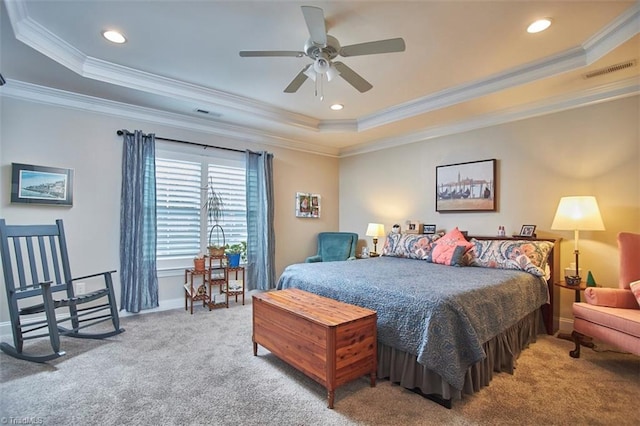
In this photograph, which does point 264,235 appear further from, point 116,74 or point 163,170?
point 116,74

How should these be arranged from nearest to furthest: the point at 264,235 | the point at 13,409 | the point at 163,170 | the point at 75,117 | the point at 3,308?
the point at 13,409 < the point at 3,308 < the point at 75,117 < the point at 163,170 < the point at 264,235

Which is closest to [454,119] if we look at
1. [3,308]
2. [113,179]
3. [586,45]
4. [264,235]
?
[586,45]

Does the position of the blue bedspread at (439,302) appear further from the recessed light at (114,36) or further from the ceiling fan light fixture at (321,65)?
the recessed light at (114,36)

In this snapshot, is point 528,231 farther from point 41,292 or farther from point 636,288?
point 41,292

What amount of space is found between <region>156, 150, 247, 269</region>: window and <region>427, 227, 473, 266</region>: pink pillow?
290 centimetres

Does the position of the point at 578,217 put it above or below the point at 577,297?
above

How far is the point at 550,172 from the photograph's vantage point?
363cm

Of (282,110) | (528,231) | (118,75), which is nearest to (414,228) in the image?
(528,231)

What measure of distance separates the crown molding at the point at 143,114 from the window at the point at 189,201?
39 cm

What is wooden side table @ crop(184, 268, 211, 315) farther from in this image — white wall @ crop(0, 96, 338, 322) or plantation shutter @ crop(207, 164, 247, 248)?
plantation shutter @ crop(207, 164, 247, 248)

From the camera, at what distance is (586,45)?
273 centimetres

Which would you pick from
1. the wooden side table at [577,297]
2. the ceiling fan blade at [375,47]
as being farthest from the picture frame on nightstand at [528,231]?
the ceiling fan blade at [375,47]

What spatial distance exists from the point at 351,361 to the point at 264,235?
3.11 m

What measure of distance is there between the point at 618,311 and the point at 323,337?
7.92 ft
